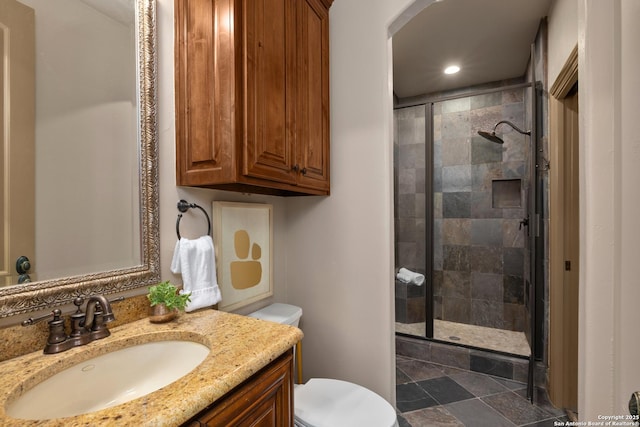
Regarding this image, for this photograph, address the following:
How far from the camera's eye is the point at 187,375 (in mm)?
660

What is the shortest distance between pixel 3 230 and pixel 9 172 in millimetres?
156

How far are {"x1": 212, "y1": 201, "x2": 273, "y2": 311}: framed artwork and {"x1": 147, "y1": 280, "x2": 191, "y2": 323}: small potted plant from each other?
1.08 feet

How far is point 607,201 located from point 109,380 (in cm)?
167

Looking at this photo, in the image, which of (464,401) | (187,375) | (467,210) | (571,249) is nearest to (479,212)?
(467,210)

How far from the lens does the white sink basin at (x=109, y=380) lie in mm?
668

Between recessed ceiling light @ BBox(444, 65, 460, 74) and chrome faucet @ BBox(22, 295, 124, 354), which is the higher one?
recessed ceiling light @ BBox(444, 65, 460, 74)

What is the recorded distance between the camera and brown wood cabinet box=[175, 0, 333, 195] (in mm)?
1035

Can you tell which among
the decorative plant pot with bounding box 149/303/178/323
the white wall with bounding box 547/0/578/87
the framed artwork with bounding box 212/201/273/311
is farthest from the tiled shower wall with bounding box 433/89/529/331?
the decorative plant pot with bounding box 149/303/178/323

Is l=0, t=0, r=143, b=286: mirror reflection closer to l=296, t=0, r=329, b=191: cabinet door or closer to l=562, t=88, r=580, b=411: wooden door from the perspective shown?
l=296, t=0, r=329, b=191: cabinet door

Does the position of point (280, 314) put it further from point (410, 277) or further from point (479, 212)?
point (479, 212)

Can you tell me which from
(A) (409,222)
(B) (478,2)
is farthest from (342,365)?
(B) (478,2)

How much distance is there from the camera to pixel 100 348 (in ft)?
2.66

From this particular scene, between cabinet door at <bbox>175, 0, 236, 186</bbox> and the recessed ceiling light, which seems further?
the recessed ceiling light

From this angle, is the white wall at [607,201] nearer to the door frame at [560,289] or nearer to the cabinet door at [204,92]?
the door frame at [560,289]
